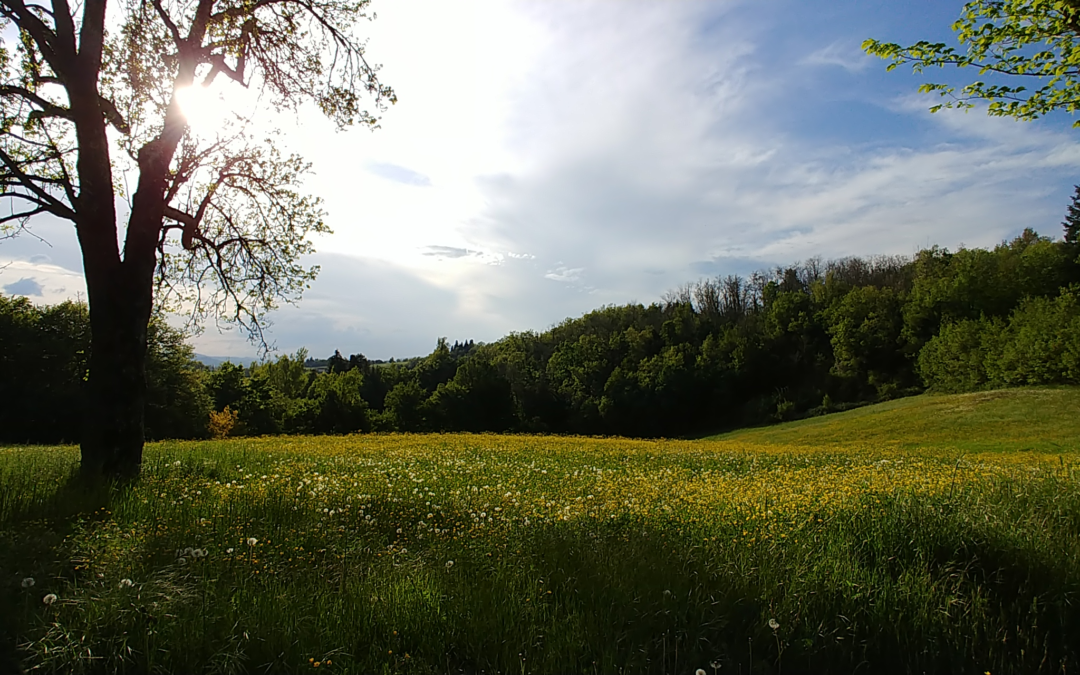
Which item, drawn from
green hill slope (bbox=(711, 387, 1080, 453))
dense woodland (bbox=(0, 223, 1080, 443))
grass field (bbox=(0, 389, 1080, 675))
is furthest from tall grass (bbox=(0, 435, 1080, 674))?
dense woodland (bbox=(0, 223, 1080, 443))

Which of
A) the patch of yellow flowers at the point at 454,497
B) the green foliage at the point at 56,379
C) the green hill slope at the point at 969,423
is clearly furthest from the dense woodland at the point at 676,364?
the patch of yellow flowers at the point at 454,497

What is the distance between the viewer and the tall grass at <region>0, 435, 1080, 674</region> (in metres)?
3.25

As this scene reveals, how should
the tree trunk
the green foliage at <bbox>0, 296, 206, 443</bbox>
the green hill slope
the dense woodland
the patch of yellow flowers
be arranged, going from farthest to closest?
1. the dense woodland
2. the green foliage at <bbox>0, 296, 206, 443</bbox>
3. the green hill slope
4. the tree trunk
5. the patch of yellow flowers

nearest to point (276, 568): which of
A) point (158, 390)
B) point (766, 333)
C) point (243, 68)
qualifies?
point (243, 68)

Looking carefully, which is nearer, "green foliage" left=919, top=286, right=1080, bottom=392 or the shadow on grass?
the shadow on grass

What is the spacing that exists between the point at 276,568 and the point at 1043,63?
45.5ft

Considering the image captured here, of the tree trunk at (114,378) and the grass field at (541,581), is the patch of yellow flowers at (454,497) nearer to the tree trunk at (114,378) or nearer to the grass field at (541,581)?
the grass field at (541,581)

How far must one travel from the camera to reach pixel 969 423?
3191cm

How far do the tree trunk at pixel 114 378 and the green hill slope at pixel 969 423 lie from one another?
2593 centimetres

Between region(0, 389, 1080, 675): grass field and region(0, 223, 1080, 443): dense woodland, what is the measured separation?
3781 centimetres

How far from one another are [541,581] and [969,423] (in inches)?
1487

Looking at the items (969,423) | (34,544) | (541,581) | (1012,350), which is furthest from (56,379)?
(1012,350)

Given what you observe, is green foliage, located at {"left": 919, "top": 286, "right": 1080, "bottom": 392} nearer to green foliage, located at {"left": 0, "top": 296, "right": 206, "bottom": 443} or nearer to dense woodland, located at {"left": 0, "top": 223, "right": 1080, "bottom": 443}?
dense woodland, located at {"left": 0, "top": 223, "right": 1080, "bottom": 443}

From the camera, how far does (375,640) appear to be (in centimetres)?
328
